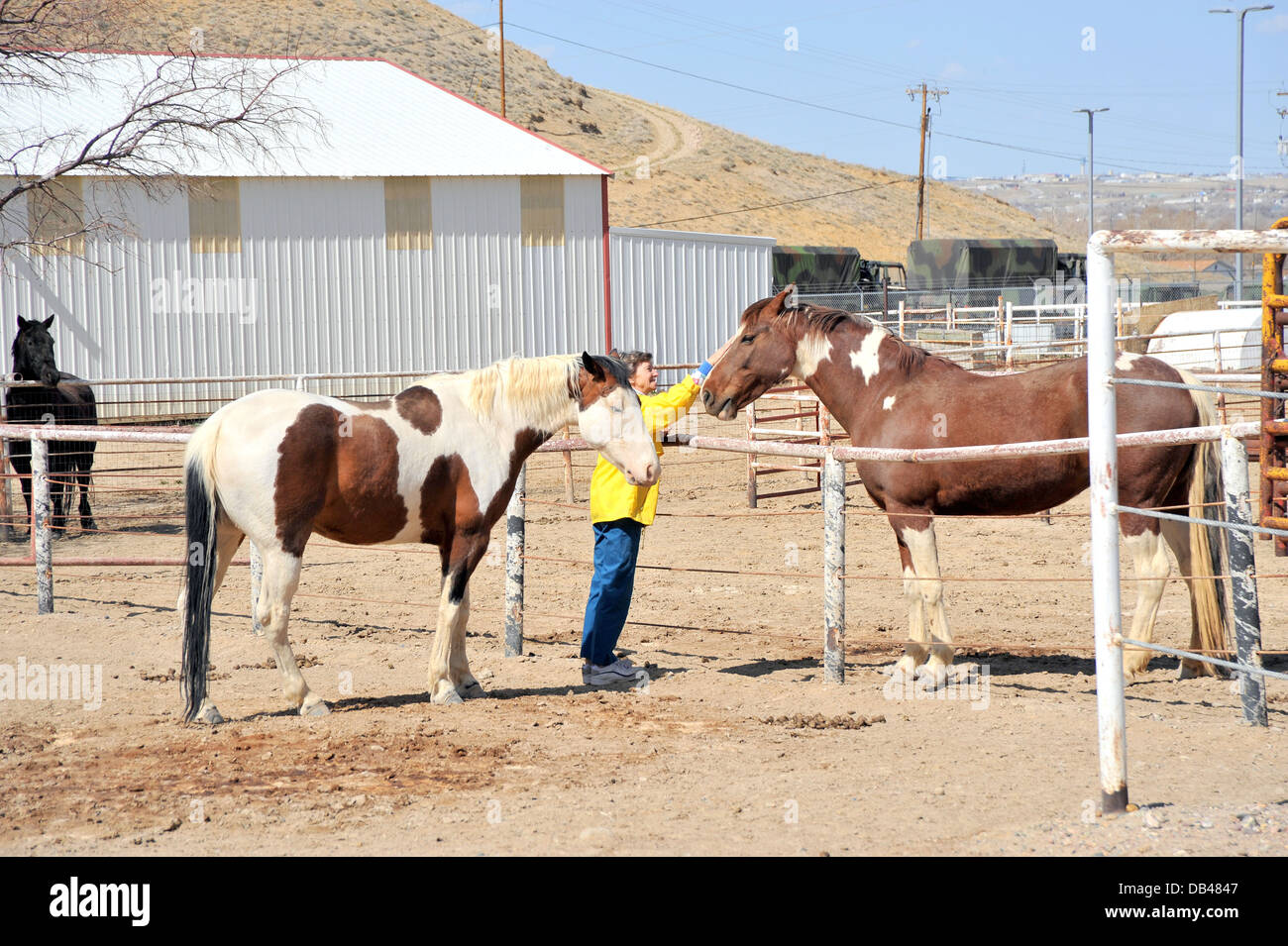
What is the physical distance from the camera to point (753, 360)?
20.6ft

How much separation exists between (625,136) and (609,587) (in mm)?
69429

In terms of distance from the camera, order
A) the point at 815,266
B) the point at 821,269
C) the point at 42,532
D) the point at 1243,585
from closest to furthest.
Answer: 1. the point at 1243,585
2. the point at 42,532
3. the point at 815,266
4. the point at 821,269

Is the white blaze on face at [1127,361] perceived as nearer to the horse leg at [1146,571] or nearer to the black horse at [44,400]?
the horse leg at [1146,571]

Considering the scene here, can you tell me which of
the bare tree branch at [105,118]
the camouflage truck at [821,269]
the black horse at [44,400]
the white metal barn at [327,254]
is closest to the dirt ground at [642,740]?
the black horse at [44,400]

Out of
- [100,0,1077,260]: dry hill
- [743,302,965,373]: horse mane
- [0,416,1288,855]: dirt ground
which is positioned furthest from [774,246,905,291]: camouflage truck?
[743,302,965,373]: horse mane

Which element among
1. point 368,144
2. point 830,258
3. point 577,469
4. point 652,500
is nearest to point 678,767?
point 652,500

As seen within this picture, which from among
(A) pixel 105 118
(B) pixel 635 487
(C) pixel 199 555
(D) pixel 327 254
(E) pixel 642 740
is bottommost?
(E) pixel 642 740

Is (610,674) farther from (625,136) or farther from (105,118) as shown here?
(625,136)

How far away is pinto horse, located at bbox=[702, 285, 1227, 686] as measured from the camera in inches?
218

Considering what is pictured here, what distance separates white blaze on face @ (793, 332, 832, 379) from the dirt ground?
1097 mm

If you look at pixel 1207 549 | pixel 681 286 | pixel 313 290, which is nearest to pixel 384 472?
pixel 1207 549

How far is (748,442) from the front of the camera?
5.92 meters

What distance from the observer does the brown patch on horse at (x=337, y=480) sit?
4941mm

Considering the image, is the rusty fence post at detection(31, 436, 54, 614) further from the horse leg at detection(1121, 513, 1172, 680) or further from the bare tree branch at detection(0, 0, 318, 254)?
the horse leg at detection(1121, 513, 1172, 680)
